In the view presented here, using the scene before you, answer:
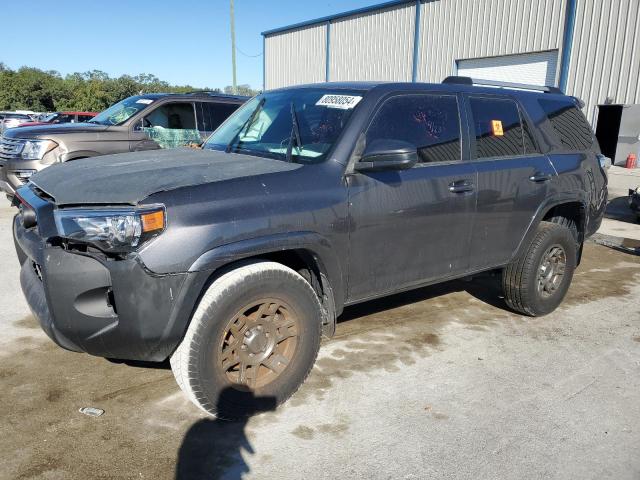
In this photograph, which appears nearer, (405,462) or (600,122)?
(405,462)

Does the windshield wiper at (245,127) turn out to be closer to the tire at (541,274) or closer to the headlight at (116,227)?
the headlight at (116,227)

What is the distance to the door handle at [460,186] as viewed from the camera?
12.2 feet

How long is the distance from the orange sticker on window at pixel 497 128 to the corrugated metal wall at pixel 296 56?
21432mm

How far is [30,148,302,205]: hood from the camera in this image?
8.77ft

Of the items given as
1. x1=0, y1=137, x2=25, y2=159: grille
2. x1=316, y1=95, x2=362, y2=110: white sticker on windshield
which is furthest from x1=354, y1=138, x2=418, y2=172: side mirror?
x1=0, y1=137, x2=25, y2=159: grille

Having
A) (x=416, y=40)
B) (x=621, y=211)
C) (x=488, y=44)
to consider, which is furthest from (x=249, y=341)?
(x=416, y=40)

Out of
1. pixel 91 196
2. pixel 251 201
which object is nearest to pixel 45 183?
pixel 91 196

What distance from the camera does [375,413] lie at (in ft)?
10.2

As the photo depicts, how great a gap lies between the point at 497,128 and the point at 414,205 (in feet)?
3.89

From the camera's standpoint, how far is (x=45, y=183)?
308 cm

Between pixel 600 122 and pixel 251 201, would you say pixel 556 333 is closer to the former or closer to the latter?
pixel 251 201

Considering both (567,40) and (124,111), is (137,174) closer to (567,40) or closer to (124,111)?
(124,111)

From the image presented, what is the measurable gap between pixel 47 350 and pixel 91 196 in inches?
66.3

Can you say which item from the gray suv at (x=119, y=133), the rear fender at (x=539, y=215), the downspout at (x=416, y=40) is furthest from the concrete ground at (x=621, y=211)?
the downspout at (x=416, y=40)
